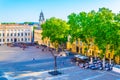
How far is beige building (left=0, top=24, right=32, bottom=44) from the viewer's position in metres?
135

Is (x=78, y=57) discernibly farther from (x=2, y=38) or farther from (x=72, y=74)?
(x=2, y=38)

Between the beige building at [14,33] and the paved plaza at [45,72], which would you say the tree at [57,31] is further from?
the beige building at [14,33]

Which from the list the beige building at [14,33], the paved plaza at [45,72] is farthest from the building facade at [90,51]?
the beige building at [14,33]

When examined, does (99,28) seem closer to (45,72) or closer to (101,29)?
(101,29)

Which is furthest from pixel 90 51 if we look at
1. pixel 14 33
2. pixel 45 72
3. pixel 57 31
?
pixel 14 33

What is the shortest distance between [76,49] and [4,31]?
165 ft

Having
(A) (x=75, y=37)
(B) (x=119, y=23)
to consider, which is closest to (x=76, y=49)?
(A) (x=75, y=37)

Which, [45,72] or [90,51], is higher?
[90,51]

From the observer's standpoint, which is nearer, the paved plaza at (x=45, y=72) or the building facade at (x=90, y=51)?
the paved plaza at (x=45, y=72)

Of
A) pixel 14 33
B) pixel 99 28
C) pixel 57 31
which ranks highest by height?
pixel 14 33

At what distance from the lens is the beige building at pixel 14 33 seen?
443 ft

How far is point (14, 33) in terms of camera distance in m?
136

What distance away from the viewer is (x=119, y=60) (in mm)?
72125

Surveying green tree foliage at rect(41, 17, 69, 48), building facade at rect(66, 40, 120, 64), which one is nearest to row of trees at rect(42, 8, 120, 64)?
building facade at rect(66, 40, 120, 64)
